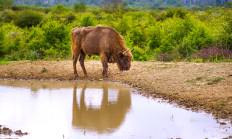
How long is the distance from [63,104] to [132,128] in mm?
2862

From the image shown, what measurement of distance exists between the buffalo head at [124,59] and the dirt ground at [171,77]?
494 mm

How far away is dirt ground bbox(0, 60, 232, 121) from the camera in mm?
8234

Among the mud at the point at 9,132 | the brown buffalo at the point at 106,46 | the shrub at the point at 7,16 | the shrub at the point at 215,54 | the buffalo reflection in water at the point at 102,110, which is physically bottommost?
the buffalo reflection in water at the point at 102,110

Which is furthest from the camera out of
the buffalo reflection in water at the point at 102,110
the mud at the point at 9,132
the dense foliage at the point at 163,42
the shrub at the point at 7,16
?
the shrub at the point at 7,16

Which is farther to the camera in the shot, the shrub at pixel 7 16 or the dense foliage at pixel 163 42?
the shrub at pixel 7 16

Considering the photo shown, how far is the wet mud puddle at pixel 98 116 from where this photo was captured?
6316 millimetres

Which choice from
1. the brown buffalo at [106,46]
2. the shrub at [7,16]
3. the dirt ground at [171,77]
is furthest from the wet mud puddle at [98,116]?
the shrub at [7,16]

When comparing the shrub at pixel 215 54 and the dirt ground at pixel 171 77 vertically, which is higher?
the shrub at pixel 215 54

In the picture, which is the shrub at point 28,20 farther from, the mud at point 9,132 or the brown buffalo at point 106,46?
the mud at point 9,132

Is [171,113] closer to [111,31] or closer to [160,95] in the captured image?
[160,95]

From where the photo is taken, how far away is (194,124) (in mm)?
6797

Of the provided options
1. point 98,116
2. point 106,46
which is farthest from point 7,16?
point 98,116

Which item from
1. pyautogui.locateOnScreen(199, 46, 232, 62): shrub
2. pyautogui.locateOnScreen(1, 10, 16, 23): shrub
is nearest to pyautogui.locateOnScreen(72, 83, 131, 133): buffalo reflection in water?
pyautogui.locateOnScreen(199, 46, 232, 62): shrub

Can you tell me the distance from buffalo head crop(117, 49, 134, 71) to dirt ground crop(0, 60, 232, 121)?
494 mm
